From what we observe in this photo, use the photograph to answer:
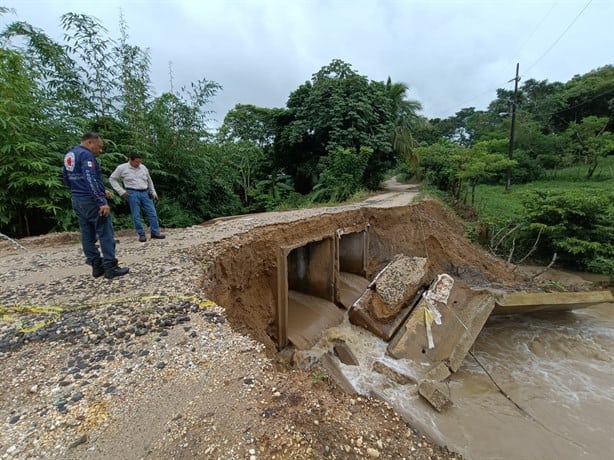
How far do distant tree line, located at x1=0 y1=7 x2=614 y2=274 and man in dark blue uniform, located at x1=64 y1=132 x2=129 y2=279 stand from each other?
304 cm

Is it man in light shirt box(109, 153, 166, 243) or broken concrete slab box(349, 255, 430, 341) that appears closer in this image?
man in light shirt box(109, 153, 166, 243)

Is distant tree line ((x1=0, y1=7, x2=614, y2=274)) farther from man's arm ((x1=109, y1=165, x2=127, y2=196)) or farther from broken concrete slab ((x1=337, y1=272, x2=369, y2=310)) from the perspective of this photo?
broken concrete slab ((x1=337, y1=272, x2=369, y2=310))

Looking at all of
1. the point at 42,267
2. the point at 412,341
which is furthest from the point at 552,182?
the point at 42,267

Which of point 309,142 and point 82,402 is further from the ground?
point 309,142

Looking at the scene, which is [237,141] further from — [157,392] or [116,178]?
[157,392]

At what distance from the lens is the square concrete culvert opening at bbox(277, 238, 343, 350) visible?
4.92 metres

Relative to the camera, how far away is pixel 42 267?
12.3 feet

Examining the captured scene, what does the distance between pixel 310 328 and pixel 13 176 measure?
19.7 feet

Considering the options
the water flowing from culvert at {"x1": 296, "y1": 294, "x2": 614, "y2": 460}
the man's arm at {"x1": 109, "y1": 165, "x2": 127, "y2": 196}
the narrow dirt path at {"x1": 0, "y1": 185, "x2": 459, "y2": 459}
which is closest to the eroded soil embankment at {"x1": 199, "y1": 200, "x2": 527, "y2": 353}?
the narrow dirt path at {"x1": 0, "y1": 185, "x2": 459, "y2": 459}

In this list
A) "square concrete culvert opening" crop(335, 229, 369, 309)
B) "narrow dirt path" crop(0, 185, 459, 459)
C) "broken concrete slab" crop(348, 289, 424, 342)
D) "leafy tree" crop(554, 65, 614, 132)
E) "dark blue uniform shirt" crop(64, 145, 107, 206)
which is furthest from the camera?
"leafy tree" crop(554, 65, 614, 132)

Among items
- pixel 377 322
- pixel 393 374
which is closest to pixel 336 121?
pixel 377 322

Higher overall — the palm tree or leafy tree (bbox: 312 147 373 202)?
the palm tree

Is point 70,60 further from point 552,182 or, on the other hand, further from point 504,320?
point 552,182

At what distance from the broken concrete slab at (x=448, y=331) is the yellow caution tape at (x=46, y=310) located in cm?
372
